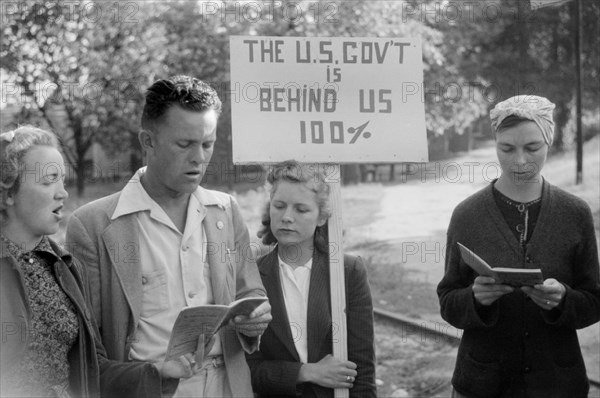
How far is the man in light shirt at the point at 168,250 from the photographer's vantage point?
2684mm

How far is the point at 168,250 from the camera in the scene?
9.04ft

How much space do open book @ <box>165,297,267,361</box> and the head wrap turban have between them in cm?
123

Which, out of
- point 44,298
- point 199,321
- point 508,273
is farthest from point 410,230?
point 44,298

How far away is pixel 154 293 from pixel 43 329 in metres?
0.40

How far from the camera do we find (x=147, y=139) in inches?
111

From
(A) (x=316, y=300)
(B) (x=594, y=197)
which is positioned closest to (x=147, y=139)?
(A) (x=316, y=300)

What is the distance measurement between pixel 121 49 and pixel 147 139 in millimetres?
12562

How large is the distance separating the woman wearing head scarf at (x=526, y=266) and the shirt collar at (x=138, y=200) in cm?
104

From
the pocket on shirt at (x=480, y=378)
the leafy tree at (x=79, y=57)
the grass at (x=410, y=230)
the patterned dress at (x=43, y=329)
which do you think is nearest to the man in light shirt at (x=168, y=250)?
the patterned dress at (x=43, y=329)

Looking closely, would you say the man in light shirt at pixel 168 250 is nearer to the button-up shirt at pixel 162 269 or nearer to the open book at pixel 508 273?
the button-up shirt at pixel 162 269

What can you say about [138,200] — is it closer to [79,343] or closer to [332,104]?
[79,343]

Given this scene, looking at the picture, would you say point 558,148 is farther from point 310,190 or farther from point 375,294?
point 310,190

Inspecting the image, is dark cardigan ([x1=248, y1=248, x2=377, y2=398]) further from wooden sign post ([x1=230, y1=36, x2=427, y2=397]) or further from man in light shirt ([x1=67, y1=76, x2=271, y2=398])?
man in light shirt ([x1=67, y1=76, x2=271, y2=398])

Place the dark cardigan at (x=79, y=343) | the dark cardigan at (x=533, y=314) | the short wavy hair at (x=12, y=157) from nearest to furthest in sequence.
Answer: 1. the dark cardigan at (x=79, y=343)
2. the short wavy hair at (x=12, y=157)
3. the dark cardigan at (x=533, y=314)
